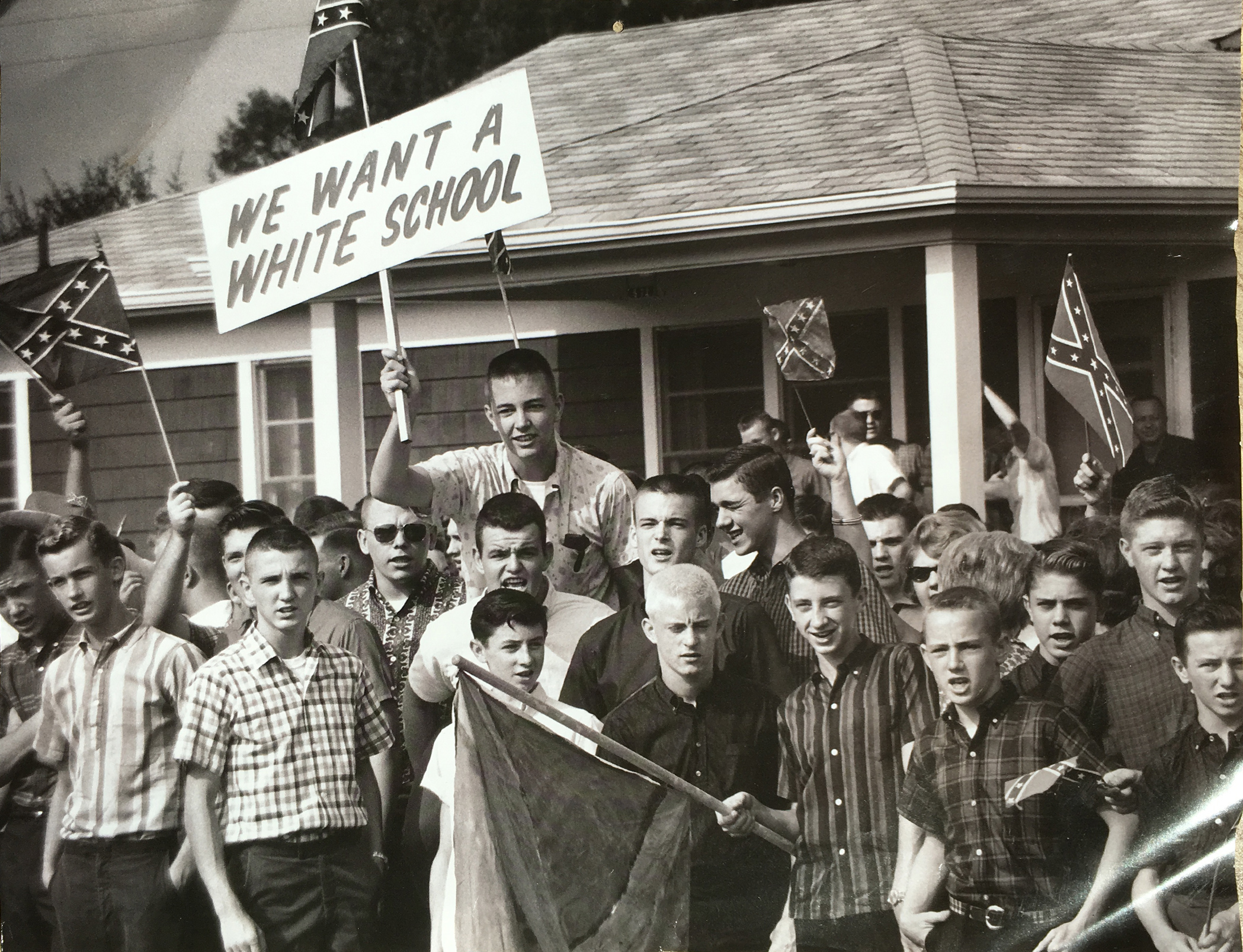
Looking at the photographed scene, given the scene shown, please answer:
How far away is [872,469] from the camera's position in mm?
3898

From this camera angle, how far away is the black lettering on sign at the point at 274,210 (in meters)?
4.37

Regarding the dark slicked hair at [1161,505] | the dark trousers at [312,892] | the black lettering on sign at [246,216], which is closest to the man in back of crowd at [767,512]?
the dark slicked hair at [1161,505]

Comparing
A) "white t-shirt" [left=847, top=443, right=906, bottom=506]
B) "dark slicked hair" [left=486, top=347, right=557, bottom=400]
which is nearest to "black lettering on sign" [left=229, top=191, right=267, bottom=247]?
"dark slicked hair" [left=486, top=347, right=557, bottom=400]

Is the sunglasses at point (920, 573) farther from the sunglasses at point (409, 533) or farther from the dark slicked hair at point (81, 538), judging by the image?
the dark slicked hair at point (81, 538)

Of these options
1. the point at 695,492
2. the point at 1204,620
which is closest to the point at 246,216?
the point at 695,492

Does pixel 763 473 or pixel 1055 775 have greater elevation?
pixel 763 473

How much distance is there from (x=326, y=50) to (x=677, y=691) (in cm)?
212

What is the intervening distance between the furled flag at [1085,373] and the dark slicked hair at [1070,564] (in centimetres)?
26

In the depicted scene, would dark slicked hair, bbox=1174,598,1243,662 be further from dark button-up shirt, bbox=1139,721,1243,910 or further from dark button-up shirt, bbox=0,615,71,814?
dark button-up shirt, bbox=0,615,71,814

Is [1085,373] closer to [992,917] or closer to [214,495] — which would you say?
[992,917]

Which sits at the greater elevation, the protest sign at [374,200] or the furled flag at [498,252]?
the protest sign at [374,200]

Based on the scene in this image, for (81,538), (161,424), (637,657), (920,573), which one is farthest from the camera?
(161,424)

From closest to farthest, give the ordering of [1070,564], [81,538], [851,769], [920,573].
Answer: [1070,564], [851,769], [920,573], [81,538]

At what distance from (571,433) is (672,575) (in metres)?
0.53
